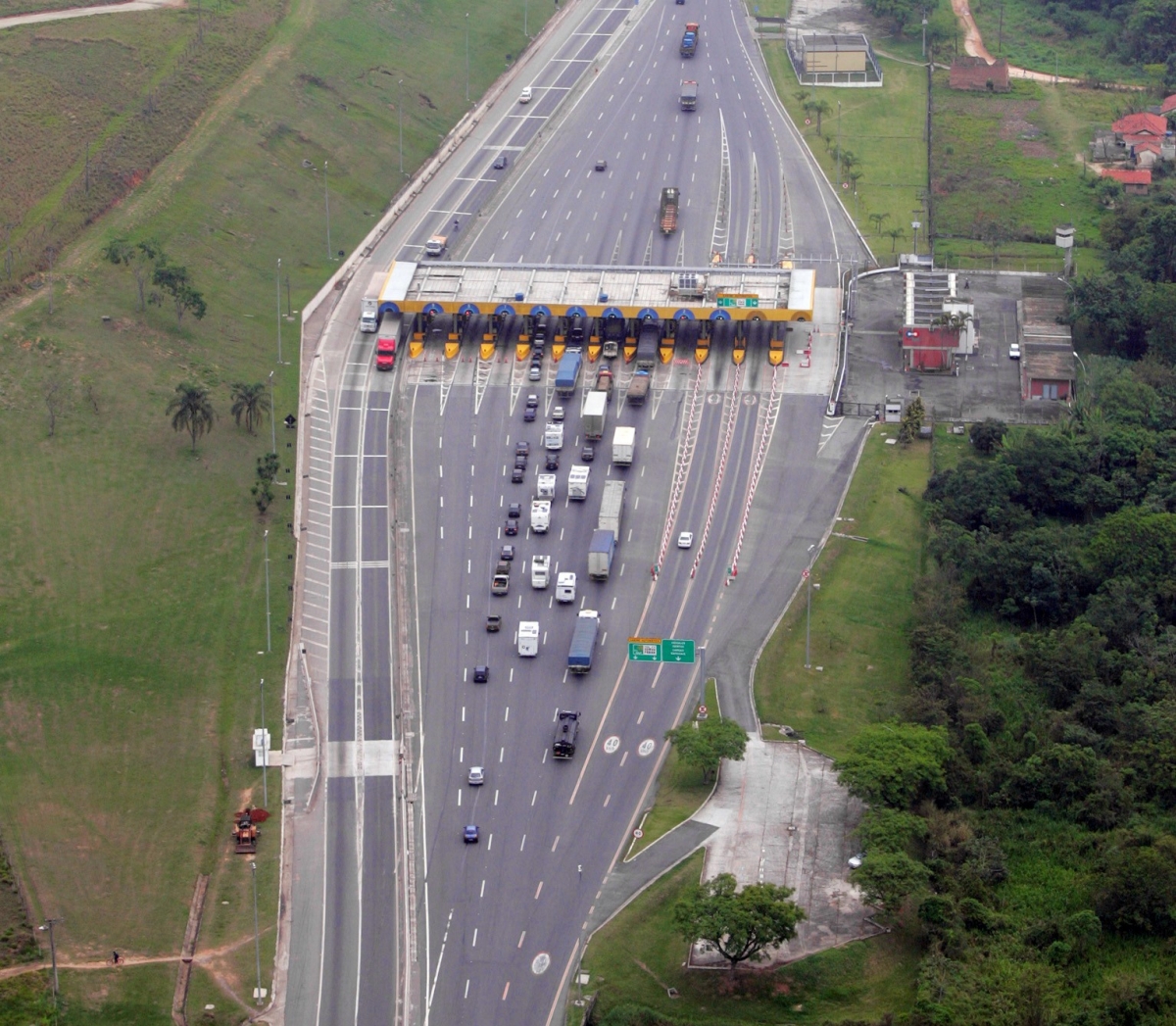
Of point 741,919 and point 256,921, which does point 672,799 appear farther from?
point 256,921

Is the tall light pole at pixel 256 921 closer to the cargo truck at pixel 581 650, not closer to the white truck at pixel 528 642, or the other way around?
the white truck at pixel 528 642

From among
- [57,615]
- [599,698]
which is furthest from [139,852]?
[599,698]

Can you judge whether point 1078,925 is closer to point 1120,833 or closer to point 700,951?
point 1120,833

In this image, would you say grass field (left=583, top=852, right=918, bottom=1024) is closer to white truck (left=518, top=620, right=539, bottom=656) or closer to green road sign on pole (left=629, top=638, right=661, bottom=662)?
green road sign on pole (left=629, top=638, right=661, bottom=662)

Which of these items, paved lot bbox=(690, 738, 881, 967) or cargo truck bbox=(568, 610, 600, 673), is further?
cargo truck bbox=(568, 610, 600, 673)

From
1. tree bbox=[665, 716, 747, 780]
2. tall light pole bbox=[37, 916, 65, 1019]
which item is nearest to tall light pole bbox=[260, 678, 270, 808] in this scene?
tall light pole bbox=[37, 916, 65, 1019]
